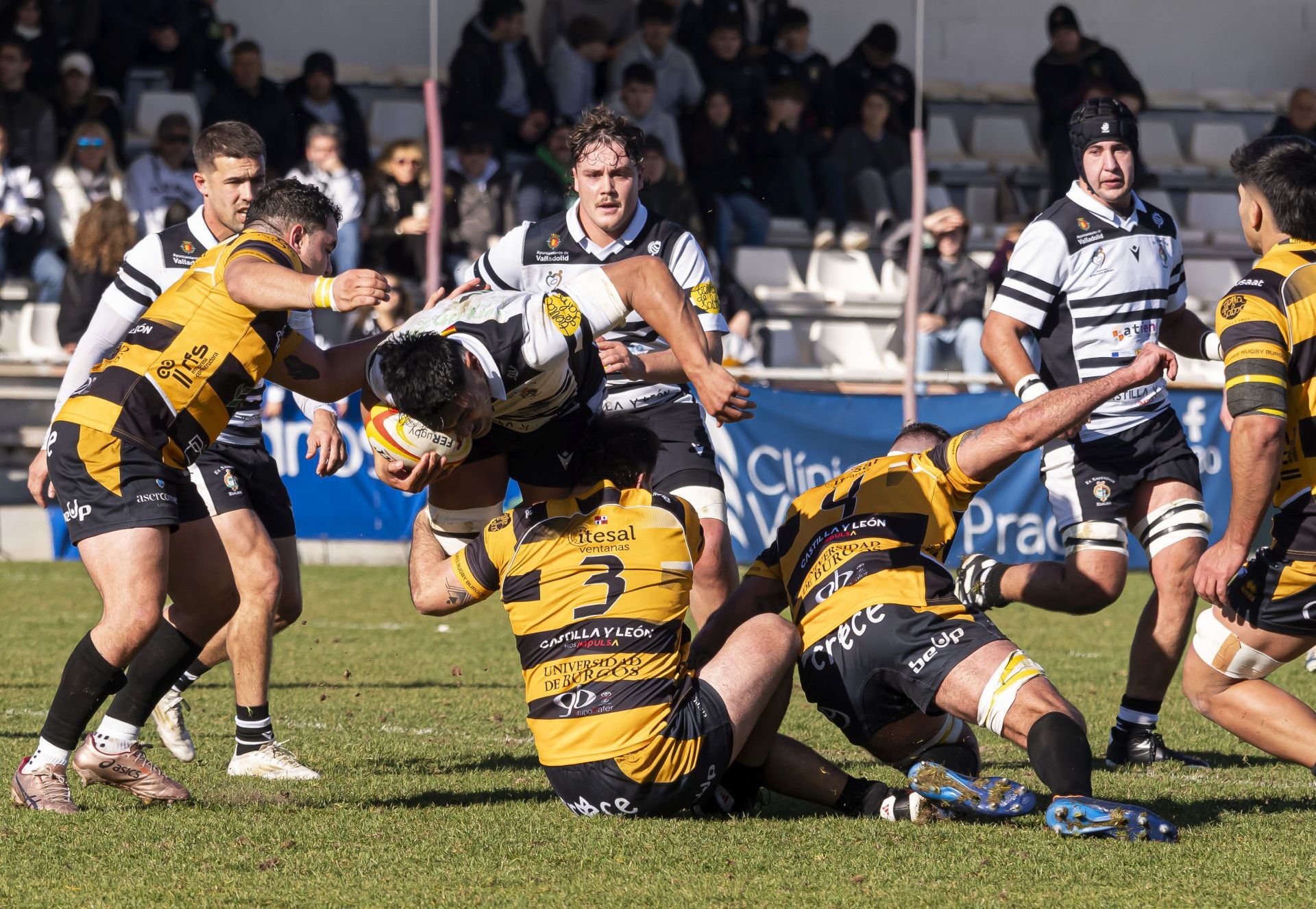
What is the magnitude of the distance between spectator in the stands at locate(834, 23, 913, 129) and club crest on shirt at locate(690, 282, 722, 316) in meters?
10.5

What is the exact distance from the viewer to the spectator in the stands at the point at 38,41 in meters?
14.6

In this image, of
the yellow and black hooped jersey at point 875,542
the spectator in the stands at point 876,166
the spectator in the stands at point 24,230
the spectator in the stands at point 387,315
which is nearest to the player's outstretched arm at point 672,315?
the yellow and black hooped jersey at point 875,542

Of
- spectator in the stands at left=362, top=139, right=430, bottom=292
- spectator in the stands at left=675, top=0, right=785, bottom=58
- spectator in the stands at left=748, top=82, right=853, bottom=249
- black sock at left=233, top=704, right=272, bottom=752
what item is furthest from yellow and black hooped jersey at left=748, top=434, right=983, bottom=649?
spectator in the stands at left=675, top=0, right=785, bottom=58

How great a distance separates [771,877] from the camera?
4.18m

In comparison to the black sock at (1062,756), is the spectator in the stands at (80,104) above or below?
above

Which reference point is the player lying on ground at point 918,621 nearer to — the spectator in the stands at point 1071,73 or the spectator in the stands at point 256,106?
the spectator in the stands at point 256,106

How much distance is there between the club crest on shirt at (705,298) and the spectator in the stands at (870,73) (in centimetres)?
1054

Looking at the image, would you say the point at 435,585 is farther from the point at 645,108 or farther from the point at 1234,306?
the point at 645,108

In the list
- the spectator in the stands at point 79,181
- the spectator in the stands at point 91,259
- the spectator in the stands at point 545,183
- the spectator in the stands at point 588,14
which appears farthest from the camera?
the spectator in the stands at point 588,14

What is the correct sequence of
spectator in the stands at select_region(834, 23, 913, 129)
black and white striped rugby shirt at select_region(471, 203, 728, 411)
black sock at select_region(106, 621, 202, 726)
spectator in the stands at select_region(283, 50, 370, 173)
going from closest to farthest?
black sock at select_region(106, 621, 202, 726) < black and white striped rugby shirt at select_region(471, 203, 728, 411) < spectator in the stands at select_region(283, 50, 370, 173) < spectator in the stands at select_region(834, 23, 913, 129)

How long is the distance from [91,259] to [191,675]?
281 inches

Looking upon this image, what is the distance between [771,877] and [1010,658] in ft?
3.16

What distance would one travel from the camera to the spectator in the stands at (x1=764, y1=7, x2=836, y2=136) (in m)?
16.2

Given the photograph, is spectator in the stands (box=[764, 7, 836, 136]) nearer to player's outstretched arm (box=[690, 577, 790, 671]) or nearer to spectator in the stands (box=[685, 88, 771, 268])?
spectator in the stands (box=[685, 88, 771, 268])
